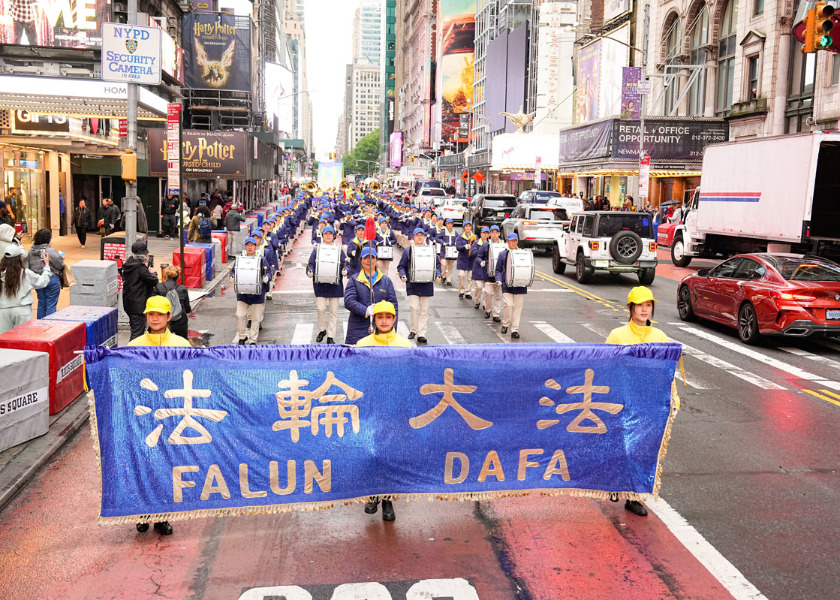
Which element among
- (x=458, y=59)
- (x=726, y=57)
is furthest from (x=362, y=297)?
(x=458, y=59)

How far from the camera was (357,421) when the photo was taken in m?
6.20

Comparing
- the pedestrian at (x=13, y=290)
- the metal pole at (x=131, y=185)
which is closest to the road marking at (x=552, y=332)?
the metal pole at (x=131, y=185)

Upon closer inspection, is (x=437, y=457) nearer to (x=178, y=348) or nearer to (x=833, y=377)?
(x=178, y=348)

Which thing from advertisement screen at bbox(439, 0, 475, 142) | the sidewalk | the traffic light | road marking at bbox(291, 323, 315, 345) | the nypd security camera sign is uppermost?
advertisement screen at bbox(439, 0, 475, 142)

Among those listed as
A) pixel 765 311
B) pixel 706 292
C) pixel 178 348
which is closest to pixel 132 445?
pixel 178 348

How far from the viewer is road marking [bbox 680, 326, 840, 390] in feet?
38.7

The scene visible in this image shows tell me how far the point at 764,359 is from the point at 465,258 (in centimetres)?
773

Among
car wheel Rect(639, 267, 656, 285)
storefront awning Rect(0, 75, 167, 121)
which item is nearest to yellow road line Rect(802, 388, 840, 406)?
car wheel Rect(639, 267, 656, 285)

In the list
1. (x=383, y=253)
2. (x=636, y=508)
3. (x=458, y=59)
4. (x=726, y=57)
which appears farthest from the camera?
(x=458, y=59)

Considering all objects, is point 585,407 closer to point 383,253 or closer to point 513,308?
point 513,308

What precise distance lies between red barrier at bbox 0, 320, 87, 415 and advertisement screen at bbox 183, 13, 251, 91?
54510 millimetres

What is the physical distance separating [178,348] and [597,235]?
17.0 m

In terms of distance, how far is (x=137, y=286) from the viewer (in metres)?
12.2

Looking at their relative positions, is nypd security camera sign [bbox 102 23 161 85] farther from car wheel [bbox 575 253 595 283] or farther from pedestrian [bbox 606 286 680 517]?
car wheel [bbox 575 253 595 283]
